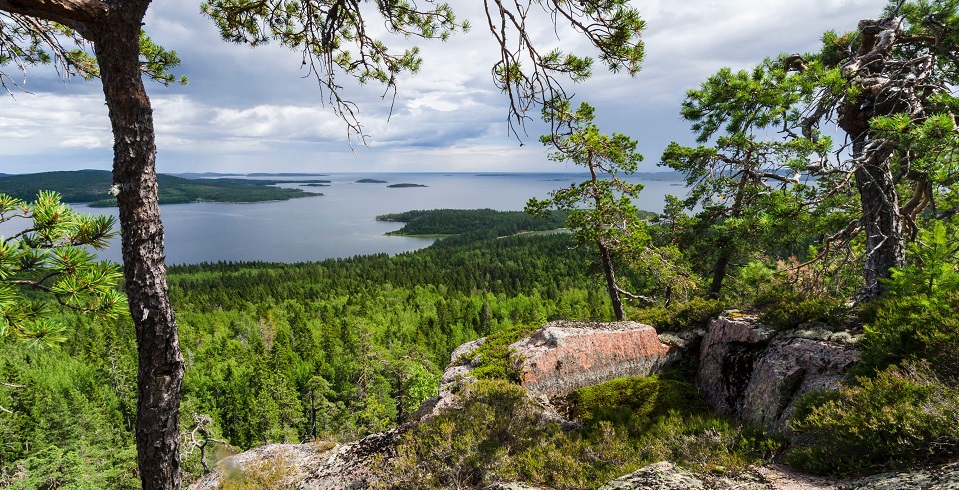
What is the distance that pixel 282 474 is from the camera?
6.49 m

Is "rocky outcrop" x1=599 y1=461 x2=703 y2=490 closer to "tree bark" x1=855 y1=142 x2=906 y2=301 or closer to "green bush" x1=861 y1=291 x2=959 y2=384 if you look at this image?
"green bush" x1=861 y1=291 x2=959 y2=384

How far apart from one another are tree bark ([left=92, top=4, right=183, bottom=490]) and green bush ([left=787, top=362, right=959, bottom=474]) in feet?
19.5

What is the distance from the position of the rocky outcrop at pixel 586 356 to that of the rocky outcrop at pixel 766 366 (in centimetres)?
93

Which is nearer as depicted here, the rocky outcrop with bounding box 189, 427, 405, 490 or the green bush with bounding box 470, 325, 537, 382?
the rocky outcrop with bounding box 189, 427, 405, 490

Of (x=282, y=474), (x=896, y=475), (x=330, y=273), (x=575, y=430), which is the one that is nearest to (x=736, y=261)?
(x=575, y=430)

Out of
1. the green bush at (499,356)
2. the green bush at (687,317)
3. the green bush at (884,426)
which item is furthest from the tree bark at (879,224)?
the green bush at (499,356)

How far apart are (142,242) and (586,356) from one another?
6.95 meters

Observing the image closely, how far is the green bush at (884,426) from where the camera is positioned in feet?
10.9

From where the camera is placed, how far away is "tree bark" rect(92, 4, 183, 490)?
3488mm

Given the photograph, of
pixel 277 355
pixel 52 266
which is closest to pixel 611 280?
pixel 52 266

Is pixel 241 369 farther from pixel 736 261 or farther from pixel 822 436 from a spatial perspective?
pixel 822 436

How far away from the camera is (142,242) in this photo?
3.63m

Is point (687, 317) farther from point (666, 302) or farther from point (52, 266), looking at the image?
point (52, 266)

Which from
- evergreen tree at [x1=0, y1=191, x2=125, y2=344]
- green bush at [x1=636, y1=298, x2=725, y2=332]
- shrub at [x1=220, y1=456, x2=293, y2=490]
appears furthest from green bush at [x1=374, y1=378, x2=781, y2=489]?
evergreen tree at [x1=0, y1=191, x2=125, y2=344]
